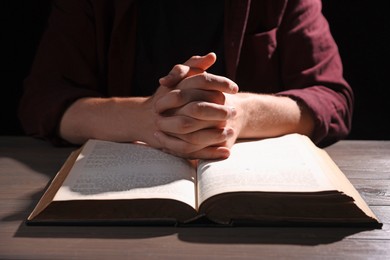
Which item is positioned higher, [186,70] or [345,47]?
[186,70]

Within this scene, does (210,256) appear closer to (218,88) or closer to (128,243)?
(128,243)

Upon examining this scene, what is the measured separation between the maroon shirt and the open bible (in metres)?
0.61

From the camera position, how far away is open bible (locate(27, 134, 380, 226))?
2.84 feet

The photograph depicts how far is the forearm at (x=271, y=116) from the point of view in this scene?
1.27 meters

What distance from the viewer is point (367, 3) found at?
201 centimetres

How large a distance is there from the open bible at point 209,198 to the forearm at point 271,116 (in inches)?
11.0

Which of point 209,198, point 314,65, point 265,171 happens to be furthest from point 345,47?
point 209,198

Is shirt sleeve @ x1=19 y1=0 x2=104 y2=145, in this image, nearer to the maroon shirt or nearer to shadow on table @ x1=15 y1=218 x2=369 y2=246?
the maroon shirt

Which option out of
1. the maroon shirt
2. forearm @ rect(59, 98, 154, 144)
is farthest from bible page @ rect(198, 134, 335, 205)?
the maroon shirt

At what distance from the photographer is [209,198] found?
0.87 m

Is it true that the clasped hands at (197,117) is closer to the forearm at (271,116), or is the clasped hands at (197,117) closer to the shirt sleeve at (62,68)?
the forearm at (271,116)

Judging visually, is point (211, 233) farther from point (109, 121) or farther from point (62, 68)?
point (62, 68)

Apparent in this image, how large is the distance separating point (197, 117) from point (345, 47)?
1.06 metres

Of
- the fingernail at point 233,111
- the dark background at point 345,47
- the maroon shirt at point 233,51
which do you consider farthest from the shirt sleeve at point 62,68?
the fingernail at point 233,111
